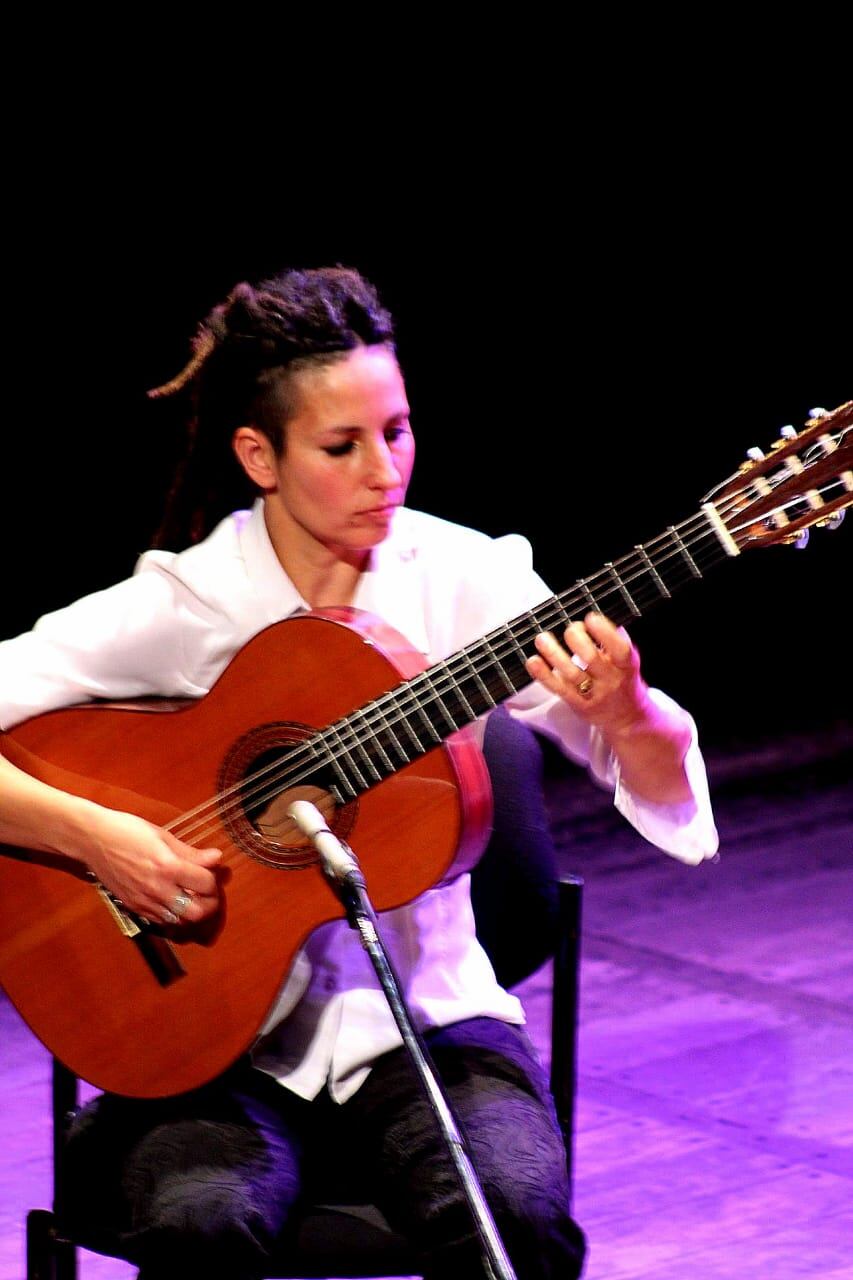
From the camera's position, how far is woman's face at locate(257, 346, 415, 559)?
2432mm

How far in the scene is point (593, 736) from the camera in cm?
245

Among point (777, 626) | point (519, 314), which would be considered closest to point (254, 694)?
point (519, 314)

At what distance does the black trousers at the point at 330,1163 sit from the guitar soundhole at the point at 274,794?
31 cm

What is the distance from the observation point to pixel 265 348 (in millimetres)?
2482

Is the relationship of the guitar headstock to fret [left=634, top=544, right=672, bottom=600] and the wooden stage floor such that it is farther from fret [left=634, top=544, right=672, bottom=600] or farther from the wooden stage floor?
the wooden stage floor

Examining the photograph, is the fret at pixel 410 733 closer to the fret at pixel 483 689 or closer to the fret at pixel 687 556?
the fret at pixel 483 689

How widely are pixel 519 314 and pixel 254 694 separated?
15.1 ft

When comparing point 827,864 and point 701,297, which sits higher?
point 701,297

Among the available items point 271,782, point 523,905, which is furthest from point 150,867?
point 523,905

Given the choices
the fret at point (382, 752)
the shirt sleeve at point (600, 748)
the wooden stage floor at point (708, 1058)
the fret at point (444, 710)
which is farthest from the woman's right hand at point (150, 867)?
the wooden stage floor at point (708, 1058)

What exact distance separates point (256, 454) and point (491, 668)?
0.55 metres

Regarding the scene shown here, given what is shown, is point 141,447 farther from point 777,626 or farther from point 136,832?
point 136,832

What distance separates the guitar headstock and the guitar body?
1.58 ft

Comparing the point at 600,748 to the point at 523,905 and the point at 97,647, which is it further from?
the point at 97,647
